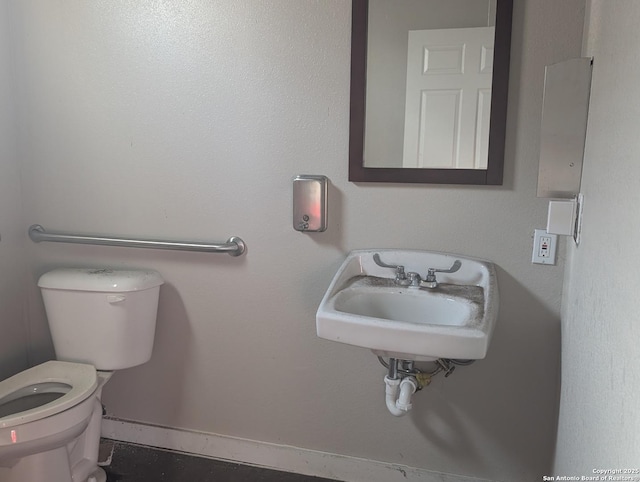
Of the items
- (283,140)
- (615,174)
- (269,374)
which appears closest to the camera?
(615,174)

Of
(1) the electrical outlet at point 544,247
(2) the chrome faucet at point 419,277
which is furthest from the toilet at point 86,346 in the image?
(1) the electrical outlet at point 544,247

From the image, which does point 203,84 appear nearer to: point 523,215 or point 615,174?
point 523,215

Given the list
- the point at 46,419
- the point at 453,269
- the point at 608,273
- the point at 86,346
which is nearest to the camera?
the point at 608,273

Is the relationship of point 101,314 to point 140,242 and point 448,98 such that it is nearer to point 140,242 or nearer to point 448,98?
point 140,242

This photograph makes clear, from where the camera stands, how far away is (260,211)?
1726 mm

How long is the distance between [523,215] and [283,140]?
800 mm

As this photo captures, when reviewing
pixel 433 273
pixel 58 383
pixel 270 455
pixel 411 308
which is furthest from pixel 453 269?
pixel 58 383

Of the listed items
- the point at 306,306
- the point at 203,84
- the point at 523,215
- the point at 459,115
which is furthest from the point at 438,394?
the point at 203,84

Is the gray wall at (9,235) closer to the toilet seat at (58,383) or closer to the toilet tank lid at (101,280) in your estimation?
the toilet tank lid at (101,280)

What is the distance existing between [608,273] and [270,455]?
1.47 metres

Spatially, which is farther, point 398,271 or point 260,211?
point 260,211

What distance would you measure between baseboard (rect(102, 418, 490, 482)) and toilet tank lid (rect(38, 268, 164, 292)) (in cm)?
64

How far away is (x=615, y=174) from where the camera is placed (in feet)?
2.65

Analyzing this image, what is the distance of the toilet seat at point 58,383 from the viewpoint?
1541 mm
